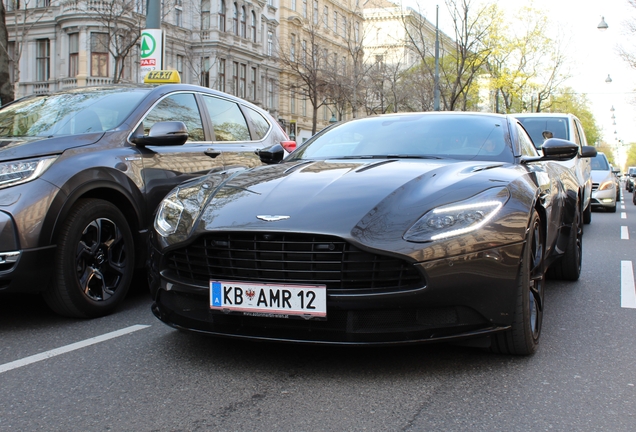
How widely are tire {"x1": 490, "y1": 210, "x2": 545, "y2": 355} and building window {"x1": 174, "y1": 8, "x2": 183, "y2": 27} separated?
3913 cm

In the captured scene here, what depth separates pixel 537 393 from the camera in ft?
10.1

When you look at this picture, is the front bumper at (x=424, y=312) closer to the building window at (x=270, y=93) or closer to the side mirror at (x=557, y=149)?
the side mirror at (x=557, y=149)

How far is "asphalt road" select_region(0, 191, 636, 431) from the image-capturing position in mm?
2740

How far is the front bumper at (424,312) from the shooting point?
120 inches

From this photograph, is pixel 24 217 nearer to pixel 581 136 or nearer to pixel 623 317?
pixel 623 317

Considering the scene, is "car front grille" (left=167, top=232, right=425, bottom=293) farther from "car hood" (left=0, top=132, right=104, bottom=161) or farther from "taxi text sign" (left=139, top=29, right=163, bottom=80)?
"taxi text sign" (left=139, top=29, right=163, bottom=80)

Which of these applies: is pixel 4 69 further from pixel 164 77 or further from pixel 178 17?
pixel 178 17

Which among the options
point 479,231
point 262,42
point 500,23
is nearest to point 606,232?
point 479,231

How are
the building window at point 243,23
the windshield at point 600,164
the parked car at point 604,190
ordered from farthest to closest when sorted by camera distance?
the building window at point 243,23 → the windshield at point 600,164 → the parked car at point 604,190

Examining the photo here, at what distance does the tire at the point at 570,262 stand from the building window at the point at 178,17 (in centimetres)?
3723

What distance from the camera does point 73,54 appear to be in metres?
35.6

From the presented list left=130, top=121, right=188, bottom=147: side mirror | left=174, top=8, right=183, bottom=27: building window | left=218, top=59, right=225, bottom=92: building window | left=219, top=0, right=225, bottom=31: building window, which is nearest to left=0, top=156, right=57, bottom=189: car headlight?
left=130, top=121, right=188, bottom=147: side mirror

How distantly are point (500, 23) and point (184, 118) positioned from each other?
36528 mm

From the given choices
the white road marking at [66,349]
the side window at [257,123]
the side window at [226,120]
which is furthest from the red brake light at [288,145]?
the white road marking at [66,349]
